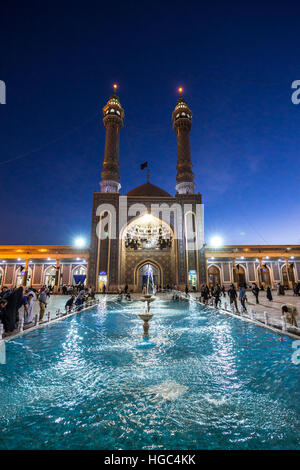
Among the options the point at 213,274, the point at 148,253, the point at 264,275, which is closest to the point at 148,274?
the point at 148,253

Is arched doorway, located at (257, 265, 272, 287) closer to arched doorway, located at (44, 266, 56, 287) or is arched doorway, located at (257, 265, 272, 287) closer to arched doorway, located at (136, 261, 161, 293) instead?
arched doorway, located at (136, 261, 161, 293)

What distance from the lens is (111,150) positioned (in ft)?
88.8

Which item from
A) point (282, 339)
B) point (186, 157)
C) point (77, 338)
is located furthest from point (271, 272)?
point (77, 338)

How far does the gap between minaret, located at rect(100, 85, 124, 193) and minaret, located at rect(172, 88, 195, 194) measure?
7.40 metres

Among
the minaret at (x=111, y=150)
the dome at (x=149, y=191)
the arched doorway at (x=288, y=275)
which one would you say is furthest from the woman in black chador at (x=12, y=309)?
the arched doorway at (x=288, y=275)

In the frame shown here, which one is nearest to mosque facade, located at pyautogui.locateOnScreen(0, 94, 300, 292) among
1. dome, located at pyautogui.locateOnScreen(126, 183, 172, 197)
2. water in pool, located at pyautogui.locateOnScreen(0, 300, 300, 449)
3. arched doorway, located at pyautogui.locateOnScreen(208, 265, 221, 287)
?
arched doorway, located at pyautogui.locateOnScreen(208, 265, 221, 287)

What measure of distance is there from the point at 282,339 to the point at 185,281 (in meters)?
18.7

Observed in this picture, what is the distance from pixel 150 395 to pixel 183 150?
92.2ft

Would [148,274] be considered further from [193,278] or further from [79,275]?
[79,275]

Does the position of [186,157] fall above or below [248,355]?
above

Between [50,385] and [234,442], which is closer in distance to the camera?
[234,442]

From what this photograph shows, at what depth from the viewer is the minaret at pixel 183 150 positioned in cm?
2714
